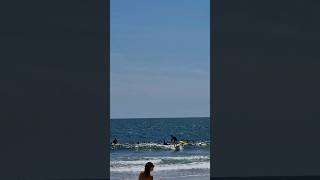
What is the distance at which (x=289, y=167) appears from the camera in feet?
24.2

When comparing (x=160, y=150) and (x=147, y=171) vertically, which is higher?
(x=147, y=171)

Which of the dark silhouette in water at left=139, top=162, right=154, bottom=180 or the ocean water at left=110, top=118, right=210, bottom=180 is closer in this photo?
the dark silhouette in water at left=139, top=162, right=154, bottom=180

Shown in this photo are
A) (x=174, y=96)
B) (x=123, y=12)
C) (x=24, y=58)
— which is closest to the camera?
(x=24, y=58)

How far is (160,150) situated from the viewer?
2545 cm

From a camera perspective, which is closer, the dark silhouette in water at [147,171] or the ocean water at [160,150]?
the dark silhouette in water at [147,171]

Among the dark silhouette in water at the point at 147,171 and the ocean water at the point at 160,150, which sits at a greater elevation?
the dark silhouette in water at the point at 147,171

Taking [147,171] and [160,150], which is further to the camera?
[160,150]

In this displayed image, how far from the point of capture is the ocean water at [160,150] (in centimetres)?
1573

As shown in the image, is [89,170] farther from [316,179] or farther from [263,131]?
[316,179]

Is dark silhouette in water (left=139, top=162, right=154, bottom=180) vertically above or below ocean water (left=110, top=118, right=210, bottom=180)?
above

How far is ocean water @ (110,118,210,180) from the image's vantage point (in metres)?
15.7

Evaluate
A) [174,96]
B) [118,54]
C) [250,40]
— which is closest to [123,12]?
[118,54]

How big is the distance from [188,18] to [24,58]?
89.4 feet

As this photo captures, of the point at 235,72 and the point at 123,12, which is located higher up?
the point at 123,12
